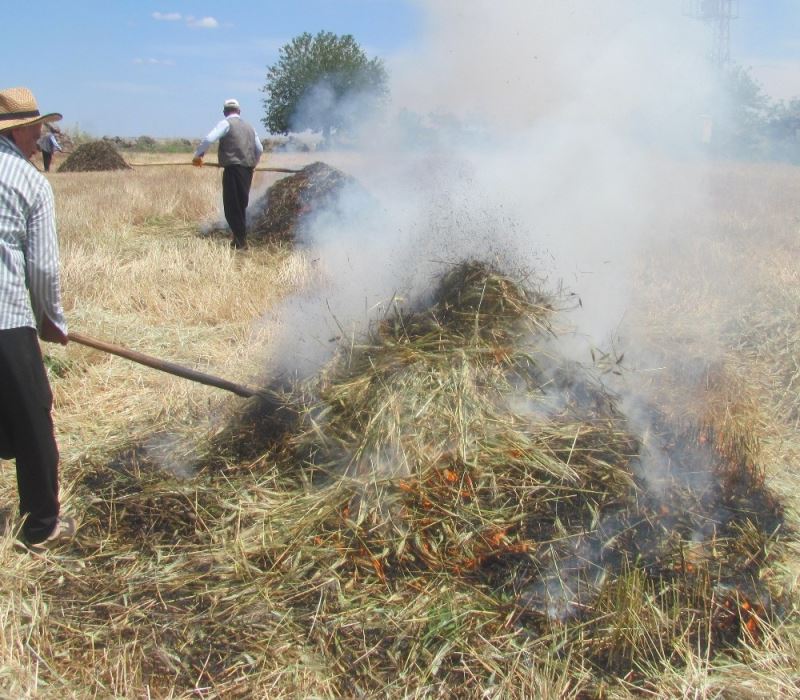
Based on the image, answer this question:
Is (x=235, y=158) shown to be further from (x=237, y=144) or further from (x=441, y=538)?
(x=441, y=538)

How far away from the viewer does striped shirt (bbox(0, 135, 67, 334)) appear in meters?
2.59

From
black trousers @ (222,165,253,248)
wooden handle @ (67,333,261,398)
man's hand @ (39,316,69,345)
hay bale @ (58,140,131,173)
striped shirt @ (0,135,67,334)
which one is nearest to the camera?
striped shirt @ (0,135,67,334)

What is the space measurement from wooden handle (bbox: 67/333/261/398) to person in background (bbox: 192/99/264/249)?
550 cm

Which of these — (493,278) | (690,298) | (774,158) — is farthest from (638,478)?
(774,158)

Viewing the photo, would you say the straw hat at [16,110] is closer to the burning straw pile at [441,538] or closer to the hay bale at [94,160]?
the burning straw pile at [441,538]

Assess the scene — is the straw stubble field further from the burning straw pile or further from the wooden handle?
the wooden handle

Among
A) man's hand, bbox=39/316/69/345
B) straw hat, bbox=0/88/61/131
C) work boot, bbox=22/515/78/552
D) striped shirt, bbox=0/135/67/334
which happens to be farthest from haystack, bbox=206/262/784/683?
straw hat, bbox=0/88/61/131

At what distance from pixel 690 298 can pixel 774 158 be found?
8.66 m

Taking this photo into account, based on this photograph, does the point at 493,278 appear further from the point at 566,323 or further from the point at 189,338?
the point at 189,338

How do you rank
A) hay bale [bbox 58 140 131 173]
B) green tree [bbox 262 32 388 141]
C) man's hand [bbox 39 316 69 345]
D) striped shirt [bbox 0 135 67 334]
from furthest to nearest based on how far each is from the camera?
hay bale [bbox 58 140 131 173] < green tree [bbox 262 32 388 141] < man's hand [bbox 39 316 69 345] < striped shirt [bbox 0 135 67 334]

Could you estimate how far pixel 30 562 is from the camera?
282 cm

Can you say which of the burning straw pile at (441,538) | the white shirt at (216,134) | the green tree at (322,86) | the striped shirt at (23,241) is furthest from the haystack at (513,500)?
the white shirt at (216,134)

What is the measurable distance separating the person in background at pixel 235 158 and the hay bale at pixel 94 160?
1513 centimetres

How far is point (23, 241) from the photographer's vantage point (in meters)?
2.69
